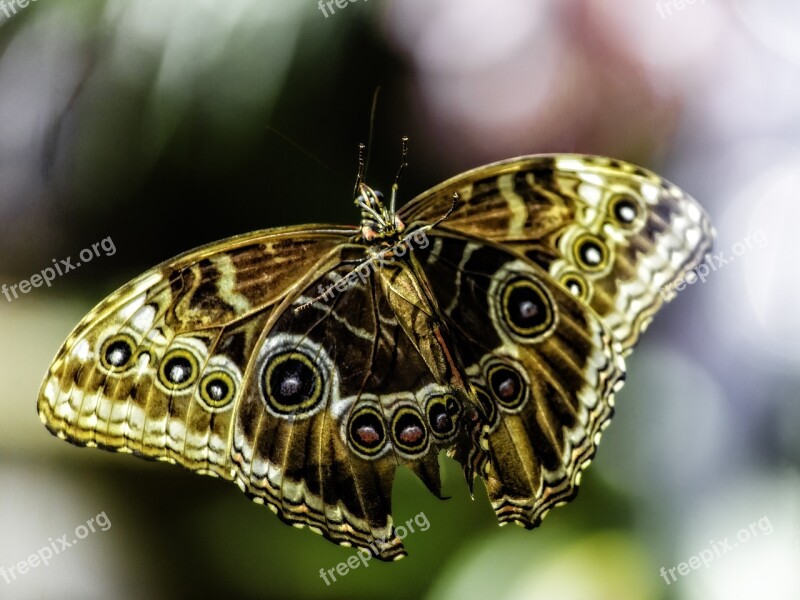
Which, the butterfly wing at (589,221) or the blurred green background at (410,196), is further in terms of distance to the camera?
the blurred green background at (410,196)

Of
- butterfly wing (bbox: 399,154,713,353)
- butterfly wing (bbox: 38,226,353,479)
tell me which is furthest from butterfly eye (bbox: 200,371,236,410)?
butterfly wing (bbox: 399,154,713,353)

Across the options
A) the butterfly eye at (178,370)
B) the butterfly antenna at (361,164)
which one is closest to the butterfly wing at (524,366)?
the butterfly antenna at (361,164)

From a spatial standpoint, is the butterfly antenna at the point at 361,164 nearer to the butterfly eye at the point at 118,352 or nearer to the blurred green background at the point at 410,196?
the blurred green background at the point at 410,196

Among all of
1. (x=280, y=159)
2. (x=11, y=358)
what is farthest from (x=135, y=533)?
(x=280, y=159)

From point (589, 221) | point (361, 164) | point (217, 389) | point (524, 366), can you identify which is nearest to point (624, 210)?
point (589, 221)

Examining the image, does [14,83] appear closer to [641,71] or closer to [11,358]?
[11,358]

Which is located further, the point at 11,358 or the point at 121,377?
the point at 11,358
